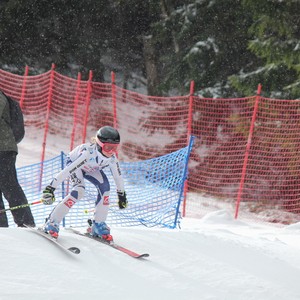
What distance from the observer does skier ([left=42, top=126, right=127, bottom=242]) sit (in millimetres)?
6926

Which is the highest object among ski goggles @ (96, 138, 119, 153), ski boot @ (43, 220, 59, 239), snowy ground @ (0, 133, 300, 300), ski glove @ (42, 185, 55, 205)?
ski goggles @ (96, 138, 119, 153)

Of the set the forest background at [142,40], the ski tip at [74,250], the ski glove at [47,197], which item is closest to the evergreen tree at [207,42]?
the forest background at [142,40]

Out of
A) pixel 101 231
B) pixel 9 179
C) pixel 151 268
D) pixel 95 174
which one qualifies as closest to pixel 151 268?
pixel 151 268

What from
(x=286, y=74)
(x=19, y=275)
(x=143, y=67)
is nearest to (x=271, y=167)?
(x=286, y=74)

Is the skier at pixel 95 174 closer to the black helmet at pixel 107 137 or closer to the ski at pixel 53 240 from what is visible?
the black helmet at pixel 107 137

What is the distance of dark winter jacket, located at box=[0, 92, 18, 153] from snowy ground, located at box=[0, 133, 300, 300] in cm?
115

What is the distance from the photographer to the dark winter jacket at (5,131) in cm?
756

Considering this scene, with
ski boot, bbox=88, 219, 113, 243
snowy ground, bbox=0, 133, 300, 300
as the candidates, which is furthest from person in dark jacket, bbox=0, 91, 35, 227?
ski boot, bbox=88, 219, 113, 243

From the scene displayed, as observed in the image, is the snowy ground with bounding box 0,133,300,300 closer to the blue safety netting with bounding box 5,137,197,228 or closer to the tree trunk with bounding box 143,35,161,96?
the blue safety netting with bounding box 5,137,197,228

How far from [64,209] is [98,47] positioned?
18.3 m

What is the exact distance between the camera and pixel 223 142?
54.5ft

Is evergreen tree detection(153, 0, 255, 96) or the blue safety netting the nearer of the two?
→ the blue safety netting

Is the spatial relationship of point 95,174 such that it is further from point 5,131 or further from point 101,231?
point 5,131

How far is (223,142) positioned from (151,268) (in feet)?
34.8
